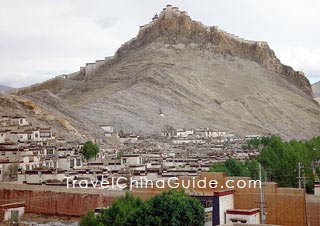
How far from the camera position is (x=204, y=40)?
402 ft

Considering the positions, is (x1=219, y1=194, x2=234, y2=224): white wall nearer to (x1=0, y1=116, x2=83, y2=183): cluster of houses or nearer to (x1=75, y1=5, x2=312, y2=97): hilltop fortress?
(x1=0, y1=116, x2=83, y2=183): cluster of houses

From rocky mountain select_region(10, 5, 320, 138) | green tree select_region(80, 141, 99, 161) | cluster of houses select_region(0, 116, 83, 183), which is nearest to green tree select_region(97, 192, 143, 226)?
cluster of houses select_region(0, 116, 83, 183)

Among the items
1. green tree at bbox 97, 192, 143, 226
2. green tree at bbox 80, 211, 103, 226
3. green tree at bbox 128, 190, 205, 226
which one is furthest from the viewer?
green tree at bbox 80, 211, 103, 226

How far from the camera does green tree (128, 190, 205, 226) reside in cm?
1434

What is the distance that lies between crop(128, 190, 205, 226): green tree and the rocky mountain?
46.6m

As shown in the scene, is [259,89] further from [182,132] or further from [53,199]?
[53,199]

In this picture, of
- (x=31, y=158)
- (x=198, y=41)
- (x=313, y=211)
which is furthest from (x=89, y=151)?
(x=198, y=41)

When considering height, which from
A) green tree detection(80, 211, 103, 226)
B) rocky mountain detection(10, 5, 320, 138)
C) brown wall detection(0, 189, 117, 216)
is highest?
rocky mountain detection(10, 5, 320, 138)

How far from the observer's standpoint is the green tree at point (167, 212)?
14344 mm

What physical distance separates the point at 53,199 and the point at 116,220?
6.13m

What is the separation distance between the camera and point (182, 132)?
69938 mm

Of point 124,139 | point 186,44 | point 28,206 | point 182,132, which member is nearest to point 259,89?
point 186,44

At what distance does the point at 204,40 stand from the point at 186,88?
28.4m

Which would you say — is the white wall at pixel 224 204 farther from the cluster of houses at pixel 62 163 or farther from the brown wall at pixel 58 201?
the cluster of houses at pixel 62 163
